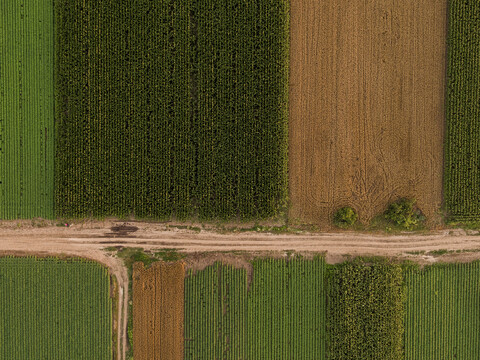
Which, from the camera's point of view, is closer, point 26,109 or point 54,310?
point 54,310

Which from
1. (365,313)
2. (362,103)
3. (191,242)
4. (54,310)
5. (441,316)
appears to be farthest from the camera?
(362,103)

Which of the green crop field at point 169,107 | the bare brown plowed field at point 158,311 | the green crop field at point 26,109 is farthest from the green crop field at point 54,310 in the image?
the green crop field at point 169,107

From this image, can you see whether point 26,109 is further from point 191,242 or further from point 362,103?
point 362,103

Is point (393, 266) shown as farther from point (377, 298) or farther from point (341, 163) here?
point (341, 163)

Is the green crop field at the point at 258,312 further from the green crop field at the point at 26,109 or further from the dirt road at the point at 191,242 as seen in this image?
the green crop field at the point at 26,109

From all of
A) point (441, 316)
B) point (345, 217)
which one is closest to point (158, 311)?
point (345, 217)

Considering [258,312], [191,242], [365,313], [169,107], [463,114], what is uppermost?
[169,107]
